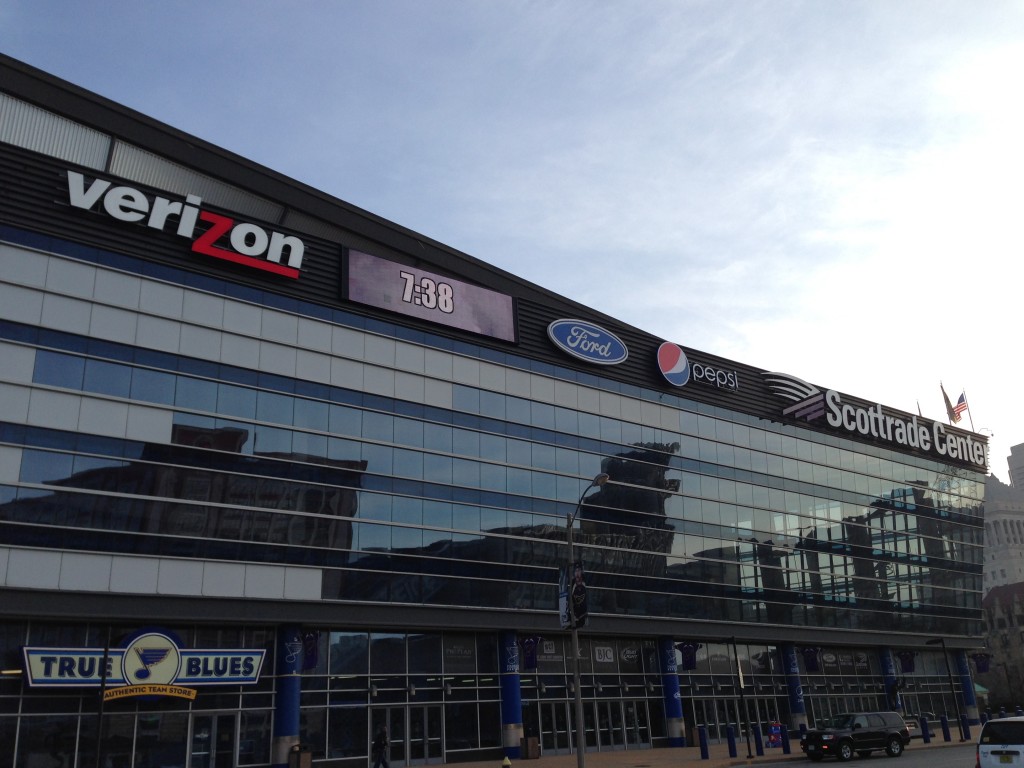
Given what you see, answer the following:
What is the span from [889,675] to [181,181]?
56386mm

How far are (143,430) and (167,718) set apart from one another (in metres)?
10.8

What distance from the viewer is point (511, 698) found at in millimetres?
42656

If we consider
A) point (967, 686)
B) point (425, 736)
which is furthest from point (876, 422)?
point (425, 736)

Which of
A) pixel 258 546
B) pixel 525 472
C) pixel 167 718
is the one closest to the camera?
pixel 167 718

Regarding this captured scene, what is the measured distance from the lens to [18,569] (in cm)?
3070

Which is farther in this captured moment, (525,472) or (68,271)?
(525,472)

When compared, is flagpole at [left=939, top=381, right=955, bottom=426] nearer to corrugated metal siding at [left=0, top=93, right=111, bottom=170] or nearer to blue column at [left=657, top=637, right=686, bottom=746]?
blue column at [left=657, top=637, right=686, bottom=746]

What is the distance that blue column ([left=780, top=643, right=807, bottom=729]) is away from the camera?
183 feet


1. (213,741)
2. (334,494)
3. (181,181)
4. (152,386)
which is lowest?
(213,741)

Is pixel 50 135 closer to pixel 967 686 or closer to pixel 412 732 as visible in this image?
pixel 412 732

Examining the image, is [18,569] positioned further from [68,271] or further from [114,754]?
[68,271]

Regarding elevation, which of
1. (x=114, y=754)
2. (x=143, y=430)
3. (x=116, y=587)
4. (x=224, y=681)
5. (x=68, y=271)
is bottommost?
(x=114, y=754)

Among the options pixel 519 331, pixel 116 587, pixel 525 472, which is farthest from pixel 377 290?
pixel 116 587

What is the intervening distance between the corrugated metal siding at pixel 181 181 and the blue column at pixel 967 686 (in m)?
61.0
